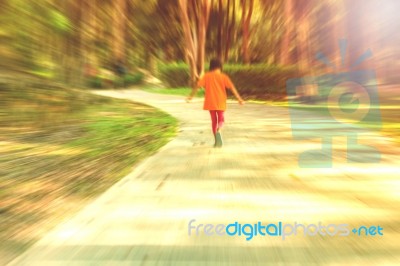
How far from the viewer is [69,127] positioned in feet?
45.6

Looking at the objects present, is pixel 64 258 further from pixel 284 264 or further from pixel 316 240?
pixel 316 240

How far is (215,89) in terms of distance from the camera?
912 centimetres

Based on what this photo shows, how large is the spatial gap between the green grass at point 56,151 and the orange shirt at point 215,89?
1.37 meters

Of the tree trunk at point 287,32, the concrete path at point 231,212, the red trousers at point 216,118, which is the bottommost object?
the concrete path at point 231,212

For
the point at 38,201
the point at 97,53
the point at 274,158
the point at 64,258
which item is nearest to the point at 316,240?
the point at 64,258

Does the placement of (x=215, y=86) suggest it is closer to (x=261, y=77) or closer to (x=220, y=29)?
(x=261, y=77)

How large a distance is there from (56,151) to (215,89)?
3.33 metres

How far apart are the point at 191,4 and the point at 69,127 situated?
19.1 m

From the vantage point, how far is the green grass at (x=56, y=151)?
16.9ft

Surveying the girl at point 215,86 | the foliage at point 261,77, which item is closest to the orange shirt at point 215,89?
the girl at point 215,86

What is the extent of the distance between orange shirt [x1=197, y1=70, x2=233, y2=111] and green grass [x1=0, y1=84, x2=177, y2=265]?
1.37 meters

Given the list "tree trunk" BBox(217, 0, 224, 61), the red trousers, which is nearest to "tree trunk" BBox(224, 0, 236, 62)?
"tree trunk" BBox(217, 0, 224, 61)

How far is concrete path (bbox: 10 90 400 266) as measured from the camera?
3.72 metres

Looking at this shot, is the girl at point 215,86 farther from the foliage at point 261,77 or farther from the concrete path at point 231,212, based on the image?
the foliage at point 261,77
